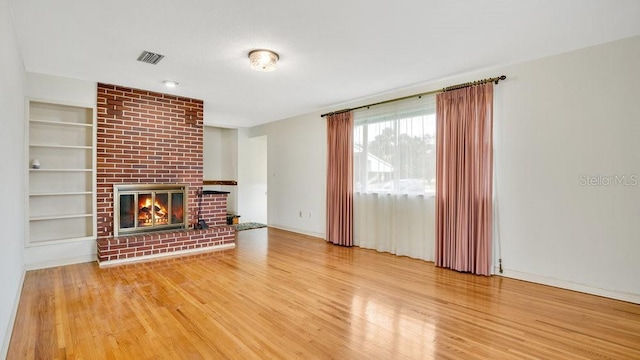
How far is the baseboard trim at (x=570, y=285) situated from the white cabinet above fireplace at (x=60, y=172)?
5430 mm

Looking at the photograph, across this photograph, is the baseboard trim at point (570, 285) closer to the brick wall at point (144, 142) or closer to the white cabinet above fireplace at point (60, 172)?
the brick wall at point (144, 142)

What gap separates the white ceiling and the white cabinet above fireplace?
0.61 meters

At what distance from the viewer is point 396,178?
460cm

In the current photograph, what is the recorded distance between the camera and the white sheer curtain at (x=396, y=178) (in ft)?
14.0

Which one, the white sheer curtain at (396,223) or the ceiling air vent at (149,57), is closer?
the ceiling air vent at (149,57)

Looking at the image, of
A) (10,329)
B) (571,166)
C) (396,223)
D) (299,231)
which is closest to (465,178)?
(571,166)

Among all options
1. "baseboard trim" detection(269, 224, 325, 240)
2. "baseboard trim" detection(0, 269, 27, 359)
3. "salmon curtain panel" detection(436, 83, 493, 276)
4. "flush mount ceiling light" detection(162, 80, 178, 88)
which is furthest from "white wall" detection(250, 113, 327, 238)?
"baseboard trim" detection(0, 269, 27, 359)

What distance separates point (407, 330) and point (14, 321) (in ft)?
10.1

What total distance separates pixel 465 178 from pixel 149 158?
14.9 feet

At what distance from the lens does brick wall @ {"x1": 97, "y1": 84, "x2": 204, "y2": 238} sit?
14.1ft

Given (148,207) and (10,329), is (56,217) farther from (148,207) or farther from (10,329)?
(10,329)

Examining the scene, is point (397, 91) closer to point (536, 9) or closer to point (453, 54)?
point (453, 54)
